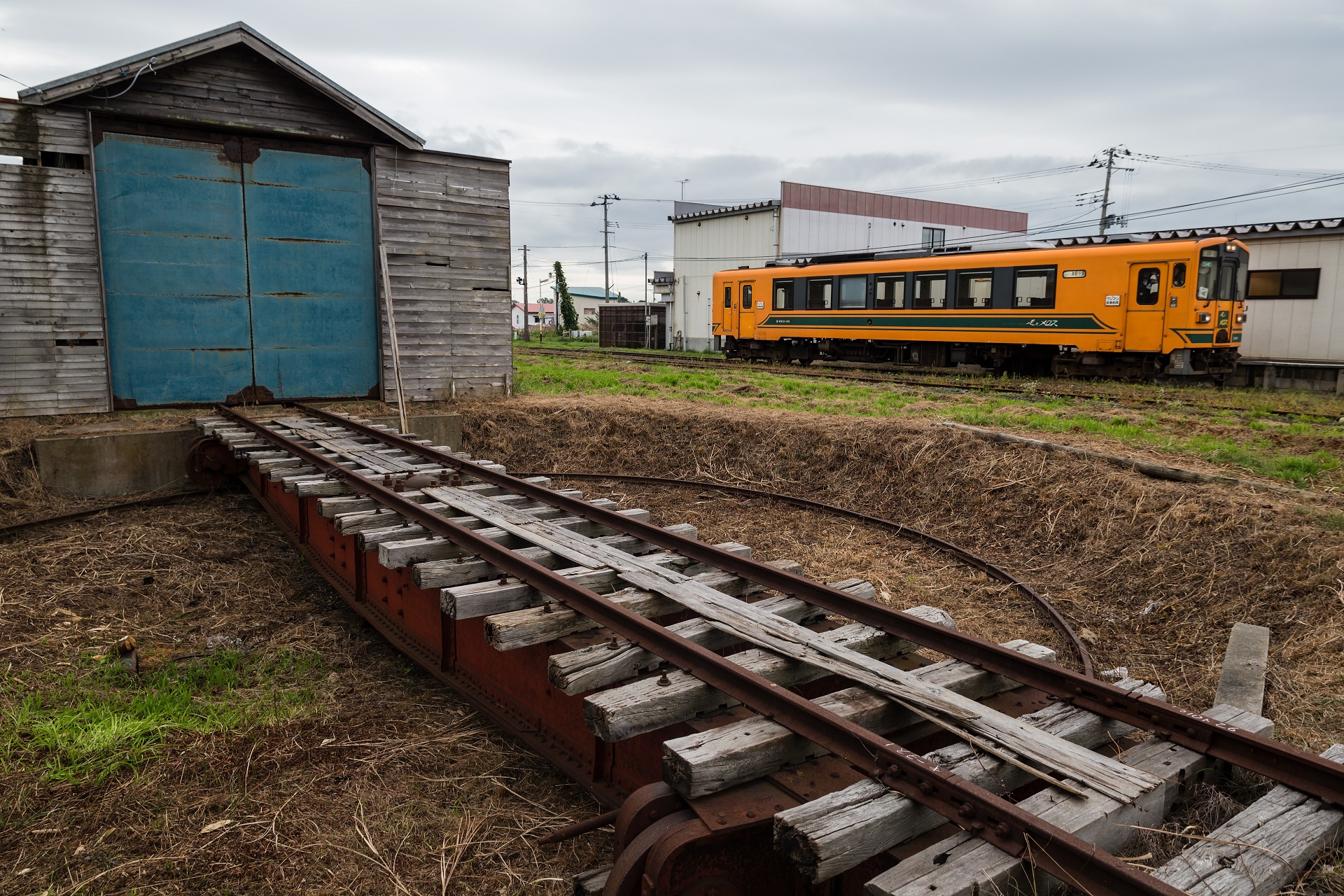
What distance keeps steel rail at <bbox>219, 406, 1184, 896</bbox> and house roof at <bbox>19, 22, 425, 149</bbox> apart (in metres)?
9.56

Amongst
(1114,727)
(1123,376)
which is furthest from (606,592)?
(1123,376)

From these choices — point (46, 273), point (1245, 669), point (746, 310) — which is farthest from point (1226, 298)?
point (46, 273)

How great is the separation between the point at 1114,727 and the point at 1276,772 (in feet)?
1.59

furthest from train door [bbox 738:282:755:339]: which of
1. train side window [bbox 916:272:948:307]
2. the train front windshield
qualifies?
the train front windshield

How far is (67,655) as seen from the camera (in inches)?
198

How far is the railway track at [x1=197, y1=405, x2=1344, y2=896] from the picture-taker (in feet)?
7.51

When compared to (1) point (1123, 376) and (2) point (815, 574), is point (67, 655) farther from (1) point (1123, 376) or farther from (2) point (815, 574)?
(1) point (1123, 376)

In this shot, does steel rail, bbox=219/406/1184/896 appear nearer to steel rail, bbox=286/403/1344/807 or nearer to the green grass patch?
steel rail, bbox=286/403/1344/807

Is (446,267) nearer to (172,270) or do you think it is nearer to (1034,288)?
(172,270)

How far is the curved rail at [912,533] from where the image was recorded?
5.50 metres

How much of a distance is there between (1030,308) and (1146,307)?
2.32 m

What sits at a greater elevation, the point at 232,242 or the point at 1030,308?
the point at 232,242

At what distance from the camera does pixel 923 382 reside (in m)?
16.3

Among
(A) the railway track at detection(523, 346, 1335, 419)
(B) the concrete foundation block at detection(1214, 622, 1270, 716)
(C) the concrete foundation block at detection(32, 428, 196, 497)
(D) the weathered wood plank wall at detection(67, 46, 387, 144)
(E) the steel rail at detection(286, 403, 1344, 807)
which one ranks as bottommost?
(B) the concrete foundation block at detection(1214, 622, 1270, 716)
